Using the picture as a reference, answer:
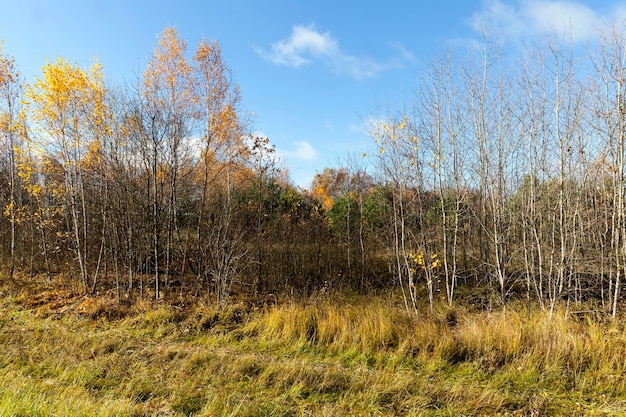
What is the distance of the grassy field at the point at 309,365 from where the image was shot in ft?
10.4

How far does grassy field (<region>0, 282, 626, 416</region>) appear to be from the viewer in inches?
125

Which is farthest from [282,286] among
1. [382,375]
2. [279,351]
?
[382,375]

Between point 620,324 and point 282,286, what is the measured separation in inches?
263

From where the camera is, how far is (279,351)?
4824 mm

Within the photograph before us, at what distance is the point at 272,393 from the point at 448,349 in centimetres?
243

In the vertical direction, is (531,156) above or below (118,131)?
below

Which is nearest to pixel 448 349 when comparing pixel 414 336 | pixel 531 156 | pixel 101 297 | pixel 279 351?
pixel 414 336

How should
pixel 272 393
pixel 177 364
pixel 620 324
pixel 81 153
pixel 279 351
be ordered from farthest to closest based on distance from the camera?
pixel 81 153 → pixel 620 324 → pixel 279 351 → pixel 177 364 → pixel 272 393

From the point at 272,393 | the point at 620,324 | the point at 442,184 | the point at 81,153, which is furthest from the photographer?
the point at 81,153

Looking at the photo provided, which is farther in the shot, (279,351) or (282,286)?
(282,286)

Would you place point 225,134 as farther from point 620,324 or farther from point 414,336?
point 620,324

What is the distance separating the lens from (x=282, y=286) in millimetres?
8891

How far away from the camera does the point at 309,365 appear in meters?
4.08

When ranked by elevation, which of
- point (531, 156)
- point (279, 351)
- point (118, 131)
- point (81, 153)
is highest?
point (118, 131)
